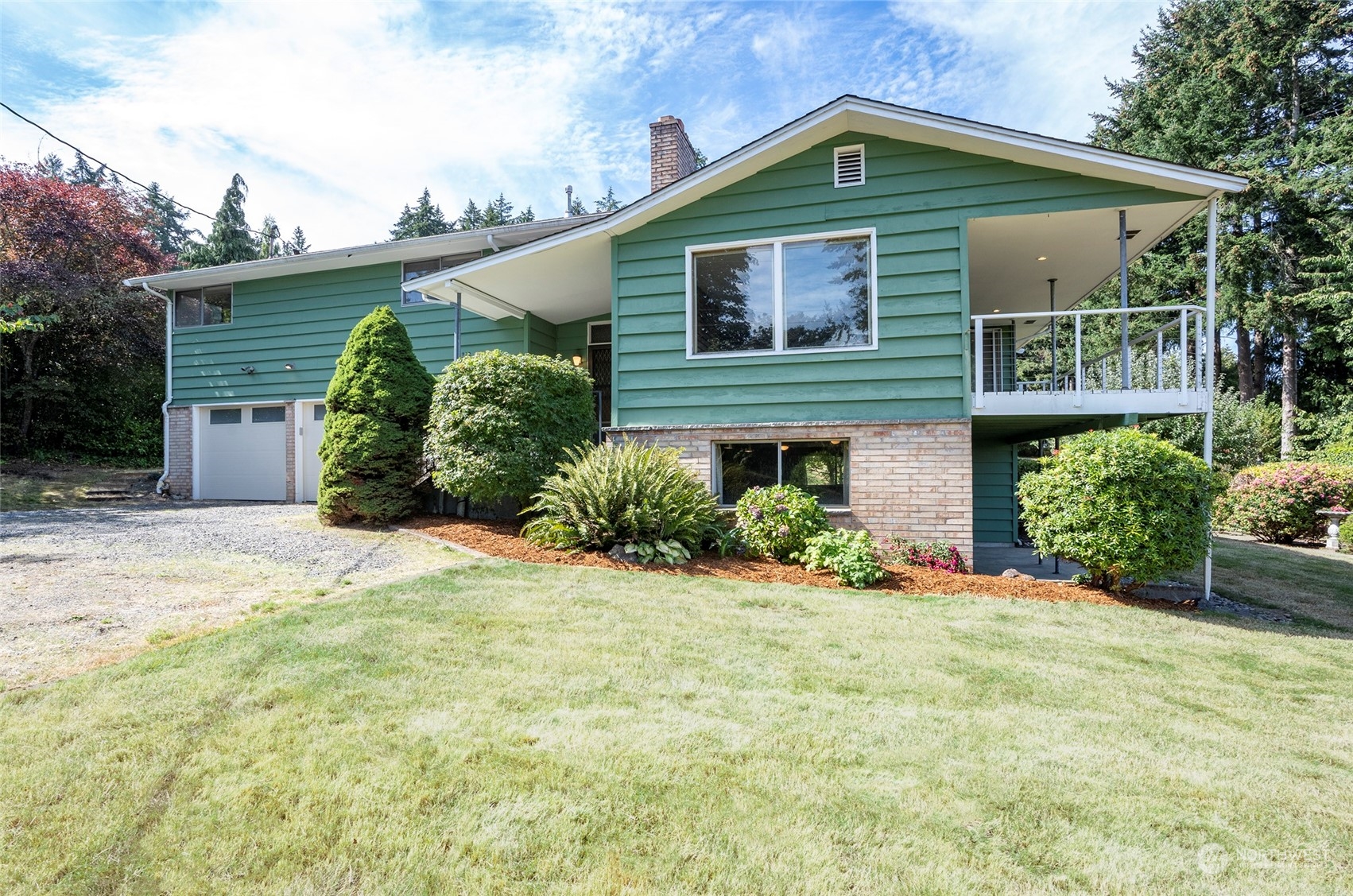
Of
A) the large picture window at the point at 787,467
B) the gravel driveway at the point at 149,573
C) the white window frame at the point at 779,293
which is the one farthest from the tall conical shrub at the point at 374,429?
the large picture window at the point at 787,467

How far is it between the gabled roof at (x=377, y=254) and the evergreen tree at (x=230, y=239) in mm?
19040

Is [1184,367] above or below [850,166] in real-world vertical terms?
below

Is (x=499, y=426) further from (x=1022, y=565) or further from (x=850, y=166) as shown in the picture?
(x=1022, y=565)

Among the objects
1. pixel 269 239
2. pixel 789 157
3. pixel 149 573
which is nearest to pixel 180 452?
pixel 149 573

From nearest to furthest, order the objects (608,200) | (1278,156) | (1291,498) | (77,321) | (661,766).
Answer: (661,766)
(1291,498)
(77,321)
(1278,156)
(608,200)

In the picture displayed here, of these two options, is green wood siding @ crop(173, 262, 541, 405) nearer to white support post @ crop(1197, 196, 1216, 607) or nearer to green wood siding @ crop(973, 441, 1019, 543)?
green wood siding @ crop(973, 441, 1019, 543)

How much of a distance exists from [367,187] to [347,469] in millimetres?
14055

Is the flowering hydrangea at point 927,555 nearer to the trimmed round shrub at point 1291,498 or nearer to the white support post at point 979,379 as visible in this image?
the white support post at point 979,379

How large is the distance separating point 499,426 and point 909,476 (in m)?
4.83

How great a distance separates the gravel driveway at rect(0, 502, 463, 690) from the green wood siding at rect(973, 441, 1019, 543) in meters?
8.56

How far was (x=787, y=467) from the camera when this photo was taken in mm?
7562

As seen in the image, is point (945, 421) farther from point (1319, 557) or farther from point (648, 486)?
point (1319, 557)

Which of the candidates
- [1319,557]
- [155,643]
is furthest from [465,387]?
[1319,557]

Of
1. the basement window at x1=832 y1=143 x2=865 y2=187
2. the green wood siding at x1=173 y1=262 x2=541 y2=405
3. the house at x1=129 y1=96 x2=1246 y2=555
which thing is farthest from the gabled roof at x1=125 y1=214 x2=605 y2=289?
the basement window at x1=832 y1=143 x2=865 y2=187
